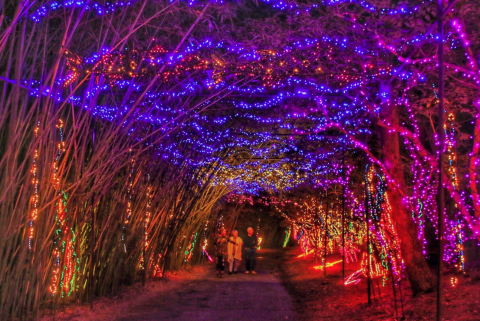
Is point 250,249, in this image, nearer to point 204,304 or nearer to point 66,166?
point 204,304

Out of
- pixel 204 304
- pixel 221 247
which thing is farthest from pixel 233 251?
pixel 204 304

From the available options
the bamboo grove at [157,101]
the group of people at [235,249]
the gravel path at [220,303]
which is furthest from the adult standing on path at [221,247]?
the bamboo grove at [157,101]

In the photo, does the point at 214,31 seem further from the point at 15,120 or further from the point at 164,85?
the point at 15,120

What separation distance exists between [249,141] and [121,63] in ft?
20.8

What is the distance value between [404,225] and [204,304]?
3.47 metres

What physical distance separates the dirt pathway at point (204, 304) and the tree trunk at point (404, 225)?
76.0 inches

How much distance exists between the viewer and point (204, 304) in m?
8.91

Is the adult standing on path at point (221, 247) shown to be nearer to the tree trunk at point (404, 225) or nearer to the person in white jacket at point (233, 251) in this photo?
the person in white jacket at point (233, 251)

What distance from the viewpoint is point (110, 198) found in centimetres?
871

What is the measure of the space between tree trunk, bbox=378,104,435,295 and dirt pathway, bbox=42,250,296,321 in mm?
Answer: 1931

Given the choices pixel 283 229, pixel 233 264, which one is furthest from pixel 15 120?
pixel 283 229

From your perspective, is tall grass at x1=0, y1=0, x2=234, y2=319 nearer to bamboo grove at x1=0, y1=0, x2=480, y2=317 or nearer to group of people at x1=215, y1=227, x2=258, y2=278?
bamboo grove at x1=0, y1=0, x2=480, y2=317

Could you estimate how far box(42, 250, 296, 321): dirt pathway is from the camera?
7562mm

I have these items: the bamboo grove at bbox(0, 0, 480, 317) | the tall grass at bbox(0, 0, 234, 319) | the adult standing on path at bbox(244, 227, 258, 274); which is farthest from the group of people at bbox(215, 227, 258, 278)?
the tall grass at bbox(0, 0, 234, 319)
